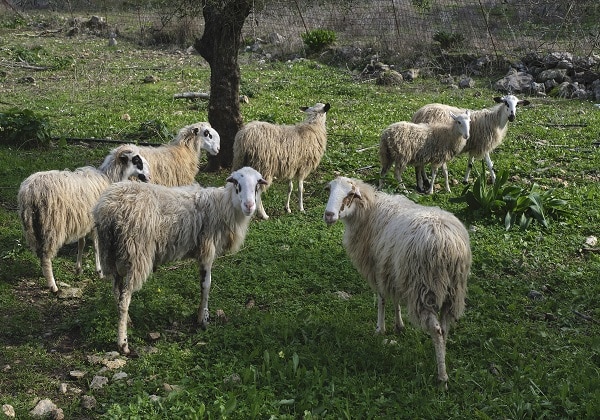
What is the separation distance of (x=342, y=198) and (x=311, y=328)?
1176mm

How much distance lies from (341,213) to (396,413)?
1855mm

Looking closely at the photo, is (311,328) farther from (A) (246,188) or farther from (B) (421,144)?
(B) (421,144)

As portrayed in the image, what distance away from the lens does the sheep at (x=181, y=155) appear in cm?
792

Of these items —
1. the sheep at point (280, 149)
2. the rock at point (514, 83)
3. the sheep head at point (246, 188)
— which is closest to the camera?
the sheep head at point (246, 188)

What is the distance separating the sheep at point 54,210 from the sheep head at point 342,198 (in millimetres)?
2614

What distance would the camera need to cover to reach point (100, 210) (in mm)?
5359

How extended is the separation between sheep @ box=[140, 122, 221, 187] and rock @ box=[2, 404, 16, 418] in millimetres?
3940

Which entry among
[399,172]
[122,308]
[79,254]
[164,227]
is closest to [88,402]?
[122,308]

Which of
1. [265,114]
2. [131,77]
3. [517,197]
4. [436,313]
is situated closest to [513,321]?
[436,313]

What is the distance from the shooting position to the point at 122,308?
5.22 m

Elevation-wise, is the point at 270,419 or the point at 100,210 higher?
the point at 100,210

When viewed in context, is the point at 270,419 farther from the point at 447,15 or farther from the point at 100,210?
the point at 447,15

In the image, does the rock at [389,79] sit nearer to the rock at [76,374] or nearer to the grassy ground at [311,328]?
the grassy ground at [311,328]

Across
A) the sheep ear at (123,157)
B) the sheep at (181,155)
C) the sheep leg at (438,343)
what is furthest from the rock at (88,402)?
the sheep at (181,155)
